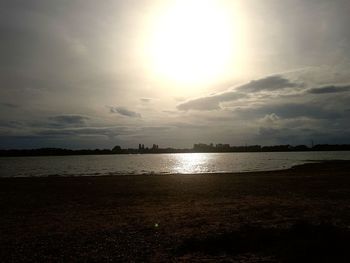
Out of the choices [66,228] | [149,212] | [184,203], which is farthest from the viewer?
[184,203]

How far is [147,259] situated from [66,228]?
6420mm

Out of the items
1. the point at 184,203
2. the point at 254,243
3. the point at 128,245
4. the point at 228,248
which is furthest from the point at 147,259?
the point at 184,203

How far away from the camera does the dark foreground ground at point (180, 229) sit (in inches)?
439

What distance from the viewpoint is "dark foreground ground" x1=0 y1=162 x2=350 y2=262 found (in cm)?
1115

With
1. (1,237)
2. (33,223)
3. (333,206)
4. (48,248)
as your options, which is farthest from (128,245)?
(333,206)

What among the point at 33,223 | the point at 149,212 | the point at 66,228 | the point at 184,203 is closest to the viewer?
the point at 66,228

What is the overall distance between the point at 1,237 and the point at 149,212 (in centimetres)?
795

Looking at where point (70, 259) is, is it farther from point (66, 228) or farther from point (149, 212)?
point (149, 212)

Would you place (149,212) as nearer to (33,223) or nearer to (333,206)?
(33,223)

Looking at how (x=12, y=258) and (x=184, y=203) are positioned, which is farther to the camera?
(x=184, y=203)

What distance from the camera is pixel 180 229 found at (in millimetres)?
15156

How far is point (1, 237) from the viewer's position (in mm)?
14359

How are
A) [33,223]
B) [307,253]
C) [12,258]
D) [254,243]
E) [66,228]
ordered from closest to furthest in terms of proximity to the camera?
[307,253]
[12,258]
[254,243]
[66,228]
[33,223]

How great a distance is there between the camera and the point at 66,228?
15898 millimetres
